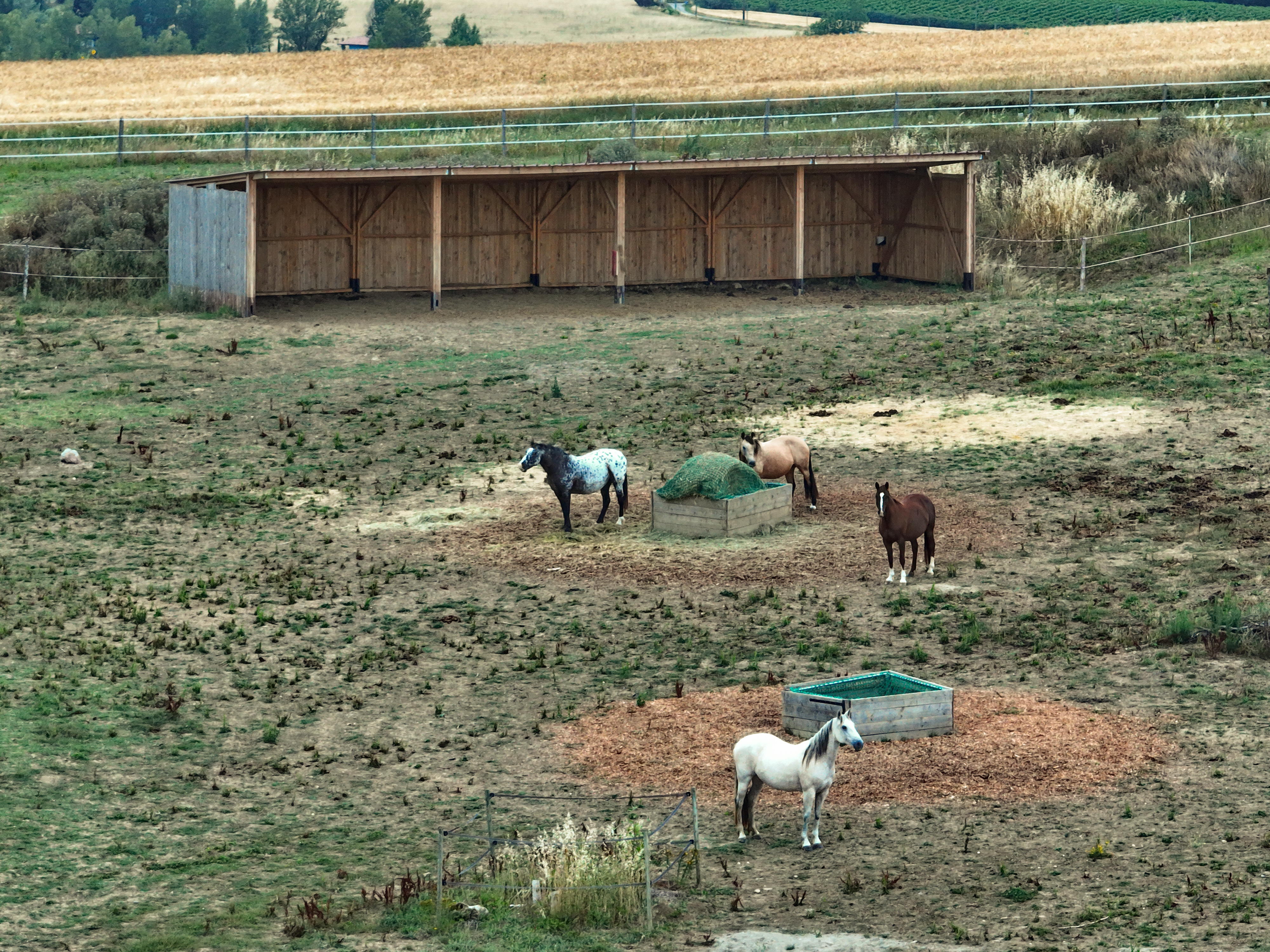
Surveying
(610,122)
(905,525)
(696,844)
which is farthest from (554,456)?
(610,122)

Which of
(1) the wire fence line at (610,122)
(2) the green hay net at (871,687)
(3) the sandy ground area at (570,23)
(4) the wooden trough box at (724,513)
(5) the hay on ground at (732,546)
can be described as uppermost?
(3) the sandy ground area at (570,23)

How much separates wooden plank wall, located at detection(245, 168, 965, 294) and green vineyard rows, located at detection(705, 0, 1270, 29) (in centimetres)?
6963

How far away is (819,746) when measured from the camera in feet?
48.7

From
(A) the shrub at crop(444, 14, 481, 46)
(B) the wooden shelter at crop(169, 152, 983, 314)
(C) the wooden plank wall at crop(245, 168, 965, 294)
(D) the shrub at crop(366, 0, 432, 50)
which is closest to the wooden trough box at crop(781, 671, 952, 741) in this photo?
(B) the wooden shelter at crop(169, 152, 983, 314)

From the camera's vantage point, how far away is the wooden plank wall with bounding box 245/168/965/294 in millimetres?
42688

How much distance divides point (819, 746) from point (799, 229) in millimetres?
29642

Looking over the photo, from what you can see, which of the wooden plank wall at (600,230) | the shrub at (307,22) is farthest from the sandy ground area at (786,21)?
the wooden plank wall at (600,230)

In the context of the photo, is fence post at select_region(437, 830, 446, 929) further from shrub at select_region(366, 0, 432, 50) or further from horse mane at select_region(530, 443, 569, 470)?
shrub at select_region(366, 0, 432, 50)

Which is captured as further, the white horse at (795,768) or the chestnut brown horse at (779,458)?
the chestnut brown horse at (779,458)

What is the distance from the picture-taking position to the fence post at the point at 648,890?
1312 cm

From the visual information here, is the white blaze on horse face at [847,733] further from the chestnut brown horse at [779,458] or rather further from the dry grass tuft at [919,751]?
the chestnut brown horse at [779,458]

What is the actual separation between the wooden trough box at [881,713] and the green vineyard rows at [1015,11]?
99.3 meters

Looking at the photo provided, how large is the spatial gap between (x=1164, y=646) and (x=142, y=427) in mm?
19086

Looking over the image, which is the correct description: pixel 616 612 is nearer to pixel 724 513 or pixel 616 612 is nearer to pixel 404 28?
pixel 724 513
